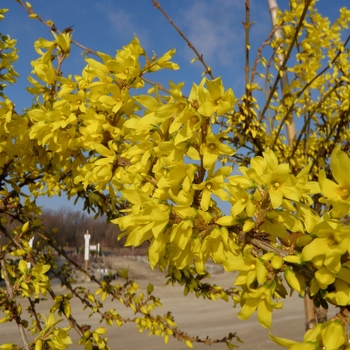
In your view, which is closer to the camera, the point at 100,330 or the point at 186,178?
the point at 186,178

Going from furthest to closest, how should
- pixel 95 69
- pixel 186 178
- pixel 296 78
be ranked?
pixel 296 78, pixel 95 69, pixel 186 178

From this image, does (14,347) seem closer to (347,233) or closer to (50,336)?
(50,336)

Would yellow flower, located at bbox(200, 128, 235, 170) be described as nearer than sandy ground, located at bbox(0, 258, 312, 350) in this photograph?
Yes

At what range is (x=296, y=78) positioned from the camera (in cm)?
342

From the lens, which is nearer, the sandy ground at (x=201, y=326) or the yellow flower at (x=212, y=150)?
the yellow flower at (x=212, y=150)

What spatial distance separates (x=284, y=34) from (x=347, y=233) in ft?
9.45

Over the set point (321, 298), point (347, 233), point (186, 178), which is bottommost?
point (321, 298)

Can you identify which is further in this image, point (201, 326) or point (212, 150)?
point (201, 326)

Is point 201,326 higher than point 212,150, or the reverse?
point 212,150

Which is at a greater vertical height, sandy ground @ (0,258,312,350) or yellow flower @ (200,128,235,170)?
yellow flower @ (200,128,235,170)

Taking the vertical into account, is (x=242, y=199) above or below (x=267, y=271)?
above

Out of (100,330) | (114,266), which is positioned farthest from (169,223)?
(114,266)

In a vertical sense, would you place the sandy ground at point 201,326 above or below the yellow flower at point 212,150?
below

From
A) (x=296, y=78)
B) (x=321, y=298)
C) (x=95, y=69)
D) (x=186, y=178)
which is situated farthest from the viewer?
(x=296, y=78)
